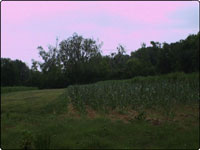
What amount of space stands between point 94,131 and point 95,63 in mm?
12700

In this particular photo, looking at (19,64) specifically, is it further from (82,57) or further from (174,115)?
(174,115)

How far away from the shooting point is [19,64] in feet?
76.5

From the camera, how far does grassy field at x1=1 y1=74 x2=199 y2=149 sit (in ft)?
13.8

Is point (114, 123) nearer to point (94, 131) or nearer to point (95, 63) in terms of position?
point (94, 131)

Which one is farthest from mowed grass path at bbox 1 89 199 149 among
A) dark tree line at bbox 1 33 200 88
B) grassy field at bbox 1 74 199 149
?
dark tree line at bbox 1 33 200 88

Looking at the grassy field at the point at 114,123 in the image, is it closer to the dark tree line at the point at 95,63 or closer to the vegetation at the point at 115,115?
the vegetation at the point at 115,115

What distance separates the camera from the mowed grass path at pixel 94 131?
4.14 metres

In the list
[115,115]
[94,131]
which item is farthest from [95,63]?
[94,131]

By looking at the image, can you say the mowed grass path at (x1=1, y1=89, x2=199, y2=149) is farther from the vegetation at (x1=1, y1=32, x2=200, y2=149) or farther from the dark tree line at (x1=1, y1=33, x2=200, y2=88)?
the dark tree line at (x1=1, y1=33, x2=200, y2=88)

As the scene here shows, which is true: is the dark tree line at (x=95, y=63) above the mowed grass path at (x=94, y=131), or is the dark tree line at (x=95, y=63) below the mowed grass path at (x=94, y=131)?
above

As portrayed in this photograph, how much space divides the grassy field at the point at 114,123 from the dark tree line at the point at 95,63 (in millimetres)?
4901

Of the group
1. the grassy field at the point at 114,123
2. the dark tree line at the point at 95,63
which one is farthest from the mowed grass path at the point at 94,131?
the dark tree line at the point at 95,63

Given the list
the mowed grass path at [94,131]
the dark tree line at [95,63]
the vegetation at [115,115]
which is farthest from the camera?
the dark tree line at [95,63]

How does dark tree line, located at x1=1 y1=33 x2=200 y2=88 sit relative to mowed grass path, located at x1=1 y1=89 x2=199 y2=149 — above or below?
above
